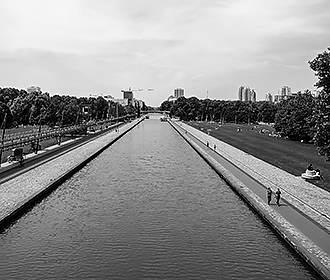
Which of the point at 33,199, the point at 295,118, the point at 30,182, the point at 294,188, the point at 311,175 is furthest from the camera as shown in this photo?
the point at 295,118

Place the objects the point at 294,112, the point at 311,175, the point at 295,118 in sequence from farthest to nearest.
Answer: the point at 294,112 → the point at 295,118 → the point at 311,175

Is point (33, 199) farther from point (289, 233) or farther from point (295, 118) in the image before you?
point (295, 118)

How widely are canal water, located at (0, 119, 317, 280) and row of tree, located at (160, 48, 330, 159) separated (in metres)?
3.38

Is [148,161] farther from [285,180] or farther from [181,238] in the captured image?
[181,238]

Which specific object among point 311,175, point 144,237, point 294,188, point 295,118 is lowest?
point 144,237

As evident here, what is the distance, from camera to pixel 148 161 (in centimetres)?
3066

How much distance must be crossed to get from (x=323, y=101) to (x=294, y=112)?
35.1 meters

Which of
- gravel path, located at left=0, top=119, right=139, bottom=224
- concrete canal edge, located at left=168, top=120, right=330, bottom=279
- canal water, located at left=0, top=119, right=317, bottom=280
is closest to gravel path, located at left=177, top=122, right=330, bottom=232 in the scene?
concrete canal edge, located at left=168, top=120, right=330, bottom=279

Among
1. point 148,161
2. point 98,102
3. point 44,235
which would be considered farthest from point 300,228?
point 98,102

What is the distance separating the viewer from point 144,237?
12.8 metres

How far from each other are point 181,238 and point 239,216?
10.7 feet

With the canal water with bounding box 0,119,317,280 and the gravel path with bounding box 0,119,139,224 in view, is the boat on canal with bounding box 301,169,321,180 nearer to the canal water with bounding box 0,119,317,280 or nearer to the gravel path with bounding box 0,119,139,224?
the canal water with bounding box 0,119,317,280

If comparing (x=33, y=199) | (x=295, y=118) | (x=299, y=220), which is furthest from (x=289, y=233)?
(x=295, y=118)

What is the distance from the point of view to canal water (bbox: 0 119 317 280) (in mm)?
10391
